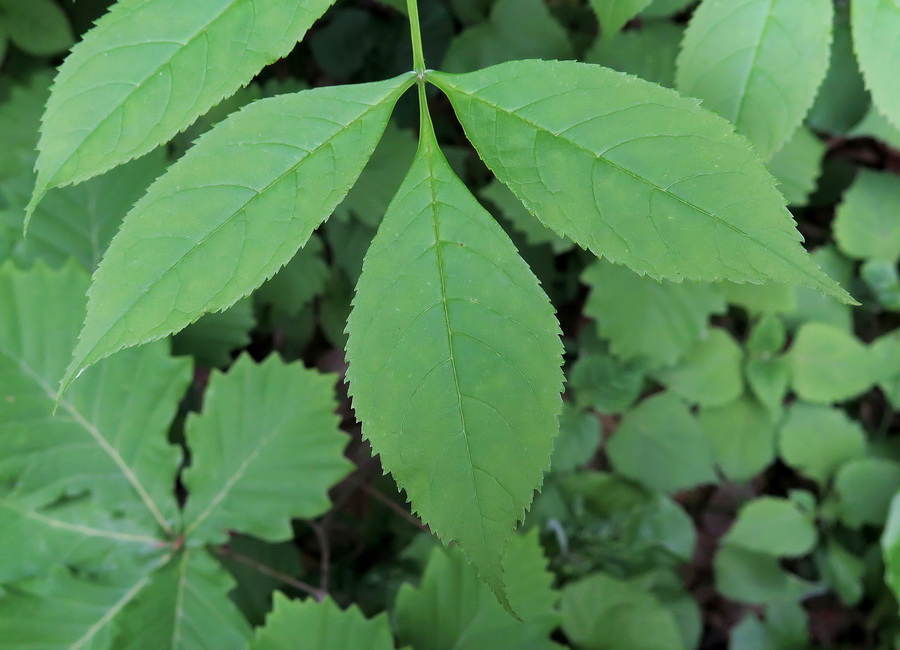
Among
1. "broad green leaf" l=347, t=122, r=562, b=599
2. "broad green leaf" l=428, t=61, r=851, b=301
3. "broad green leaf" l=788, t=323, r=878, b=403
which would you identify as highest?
"broad green leaf" l=428, t=61, r=851, b=301

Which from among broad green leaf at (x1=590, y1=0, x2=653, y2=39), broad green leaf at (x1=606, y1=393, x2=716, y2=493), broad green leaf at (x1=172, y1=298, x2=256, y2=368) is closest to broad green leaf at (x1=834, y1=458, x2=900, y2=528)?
broad green leaf at (x1=606, y1=393, x2=716, y2=493)

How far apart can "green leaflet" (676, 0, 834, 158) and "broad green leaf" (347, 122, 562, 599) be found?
35 centimetres

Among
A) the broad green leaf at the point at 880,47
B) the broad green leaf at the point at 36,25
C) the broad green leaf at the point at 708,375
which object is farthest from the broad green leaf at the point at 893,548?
the broad green leaf at the point at 36,25

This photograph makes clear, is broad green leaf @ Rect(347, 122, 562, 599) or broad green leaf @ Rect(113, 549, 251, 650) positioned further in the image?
broad green leaf @ Rect(113, 549, 251, 650)

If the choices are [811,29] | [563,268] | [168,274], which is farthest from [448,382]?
[563,268]

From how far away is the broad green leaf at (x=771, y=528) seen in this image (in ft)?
4.89

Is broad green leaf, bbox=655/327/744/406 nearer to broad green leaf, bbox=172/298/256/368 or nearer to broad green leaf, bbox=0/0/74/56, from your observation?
broad green leaf, bbox=172/298/256/368

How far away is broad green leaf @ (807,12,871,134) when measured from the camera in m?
1.28

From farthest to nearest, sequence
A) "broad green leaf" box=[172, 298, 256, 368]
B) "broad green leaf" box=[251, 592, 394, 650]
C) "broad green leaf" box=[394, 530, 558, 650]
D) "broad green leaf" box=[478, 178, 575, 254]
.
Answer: "broad green leaf" box=[478, 178, 575, 254], "broad green leaf" box=[172, 298, 256, 368], "broad green leaf" box=[394, 530, 558, 650], "broad green leaf" box=[251, 592, 394, 650]

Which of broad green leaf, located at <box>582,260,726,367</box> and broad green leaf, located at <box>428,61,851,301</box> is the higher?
broad green leaf, located at <box>428,61,851,301</box>

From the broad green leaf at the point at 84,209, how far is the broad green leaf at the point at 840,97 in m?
1.30

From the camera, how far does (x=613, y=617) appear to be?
50.3 inches

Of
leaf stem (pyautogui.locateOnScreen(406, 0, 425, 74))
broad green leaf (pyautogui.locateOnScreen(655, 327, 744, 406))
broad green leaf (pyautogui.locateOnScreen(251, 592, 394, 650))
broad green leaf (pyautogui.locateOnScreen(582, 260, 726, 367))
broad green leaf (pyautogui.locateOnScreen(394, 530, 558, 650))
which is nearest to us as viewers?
leaf stem (pyautogui.locateOnScreen(406, 0, 425, 74))

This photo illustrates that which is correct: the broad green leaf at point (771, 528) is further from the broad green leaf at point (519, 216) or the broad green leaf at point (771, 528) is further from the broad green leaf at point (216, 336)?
the broad green leaf at point (216, 336)
